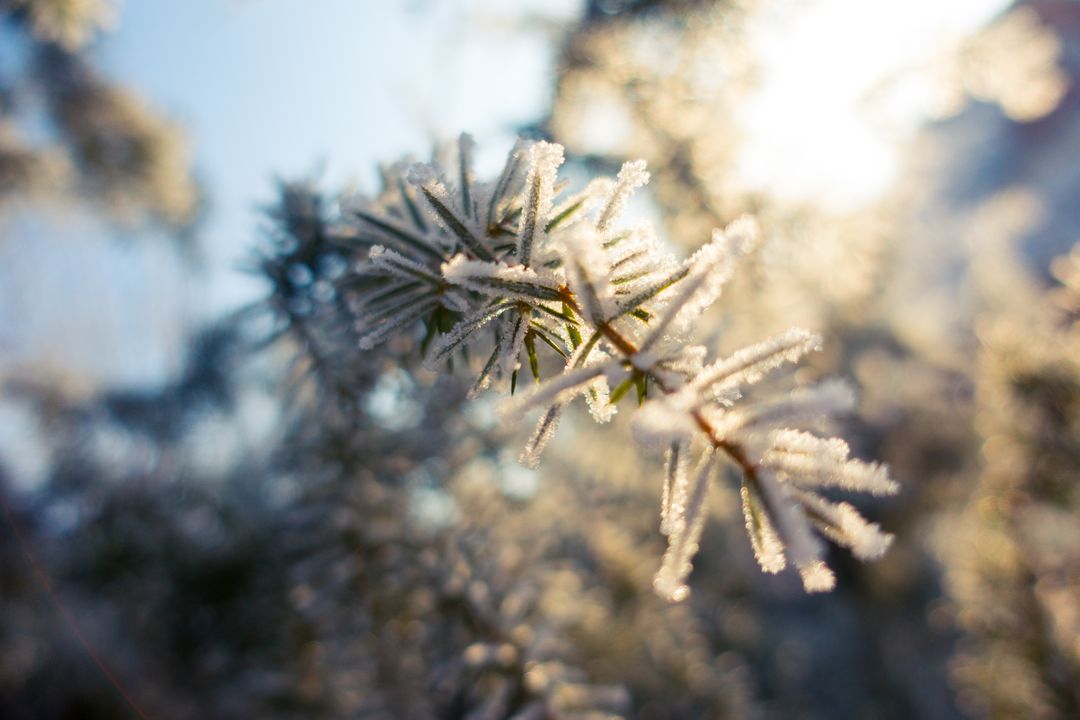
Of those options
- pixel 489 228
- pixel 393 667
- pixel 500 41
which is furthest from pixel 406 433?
pixel 500 41

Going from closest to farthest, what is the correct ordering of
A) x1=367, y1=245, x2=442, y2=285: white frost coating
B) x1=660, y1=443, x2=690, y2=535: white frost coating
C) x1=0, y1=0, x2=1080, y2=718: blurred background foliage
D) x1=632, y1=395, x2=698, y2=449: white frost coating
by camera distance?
x1=632, y1=395, x2=698, y2=449: white frost coating, x1=660, y1=443, x2=690, y2=535: white frost coating, x1=367, y1=245, x2=442, y2=285: white frost coating, x1=0, y1=0, x2=1080, y2=718: blurred background foliage

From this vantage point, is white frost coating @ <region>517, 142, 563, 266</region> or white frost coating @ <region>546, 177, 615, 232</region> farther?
white frost coating @ <region>546, 177, 615, 232</region>

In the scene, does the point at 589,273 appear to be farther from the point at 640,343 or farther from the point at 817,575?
the point at 817,575

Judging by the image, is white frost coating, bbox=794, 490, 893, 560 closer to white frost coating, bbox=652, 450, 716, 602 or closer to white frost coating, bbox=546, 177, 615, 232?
white frost coating, bbox=652, 450, 716, 602

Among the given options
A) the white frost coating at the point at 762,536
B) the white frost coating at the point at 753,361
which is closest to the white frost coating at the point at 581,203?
the white frost coating at the point at 753,361

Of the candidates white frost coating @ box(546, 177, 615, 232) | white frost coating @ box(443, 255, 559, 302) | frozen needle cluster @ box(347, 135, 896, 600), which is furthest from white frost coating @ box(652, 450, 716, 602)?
white frost coating @ box(546, 177, 615, 232)
